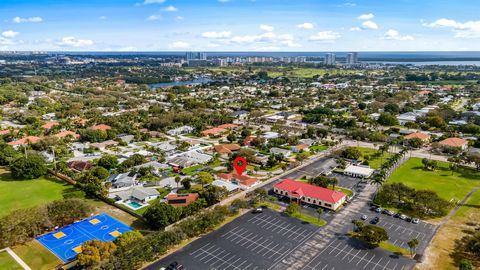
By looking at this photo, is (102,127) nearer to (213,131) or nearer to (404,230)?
(213,131)

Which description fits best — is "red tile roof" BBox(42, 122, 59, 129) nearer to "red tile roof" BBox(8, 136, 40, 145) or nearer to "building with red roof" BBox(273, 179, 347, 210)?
"red tile roof" BBox(8, 136, 40, 145)

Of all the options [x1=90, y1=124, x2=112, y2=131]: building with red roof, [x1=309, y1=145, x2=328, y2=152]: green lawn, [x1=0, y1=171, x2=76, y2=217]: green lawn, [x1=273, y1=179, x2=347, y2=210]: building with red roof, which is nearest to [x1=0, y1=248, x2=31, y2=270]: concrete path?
[x1=0, y1=171, x2=76, y2=217]: green lawn

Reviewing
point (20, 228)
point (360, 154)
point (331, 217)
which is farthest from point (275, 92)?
point (20, 228)

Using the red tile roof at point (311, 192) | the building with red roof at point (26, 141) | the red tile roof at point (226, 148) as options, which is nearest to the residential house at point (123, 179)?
the red tile roof at point (226, 148)

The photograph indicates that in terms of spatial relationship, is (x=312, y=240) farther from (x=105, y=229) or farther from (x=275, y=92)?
(x=275, y=92)

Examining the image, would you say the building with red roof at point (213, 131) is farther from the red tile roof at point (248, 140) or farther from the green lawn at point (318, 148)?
the green lawn at point (318, 148)

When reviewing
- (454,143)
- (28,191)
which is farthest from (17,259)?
(454,143)
